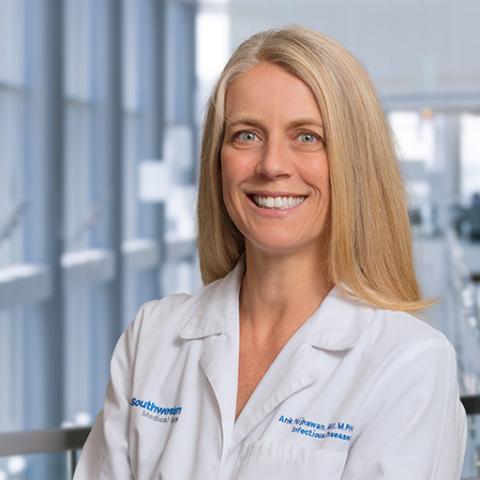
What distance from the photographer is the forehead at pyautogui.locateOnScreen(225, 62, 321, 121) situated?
1730 mm

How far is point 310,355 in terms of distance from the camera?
5.87 feet

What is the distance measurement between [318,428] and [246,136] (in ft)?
1.63

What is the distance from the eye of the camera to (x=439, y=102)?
6.68 m

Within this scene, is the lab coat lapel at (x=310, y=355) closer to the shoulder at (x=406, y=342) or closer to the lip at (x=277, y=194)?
the shoulder at (x=406, y=342)

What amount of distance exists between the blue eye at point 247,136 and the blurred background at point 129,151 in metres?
4.24

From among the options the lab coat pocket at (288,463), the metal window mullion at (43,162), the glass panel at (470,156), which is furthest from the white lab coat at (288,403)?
the metal window mullion at (43,162)

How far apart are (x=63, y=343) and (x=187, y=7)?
2.52 meters

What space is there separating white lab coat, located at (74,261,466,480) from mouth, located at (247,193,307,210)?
0.19 meters

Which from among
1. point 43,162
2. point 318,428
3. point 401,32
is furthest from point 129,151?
point 318,428

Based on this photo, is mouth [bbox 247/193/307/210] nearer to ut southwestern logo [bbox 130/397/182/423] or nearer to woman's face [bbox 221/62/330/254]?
woman's face [bbox 221/62/330/254]

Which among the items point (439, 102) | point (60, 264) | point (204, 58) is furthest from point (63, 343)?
point (439, 102)

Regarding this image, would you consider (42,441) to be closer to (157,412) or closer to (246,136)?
(157,412)

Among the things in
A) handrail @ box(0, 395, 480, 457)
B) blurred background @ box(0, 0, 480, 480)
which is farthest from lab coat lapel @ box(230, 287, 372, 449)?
blurred background @ box(0, 0, 480, 480)

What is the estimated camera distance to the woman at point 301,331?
5.51 ft
